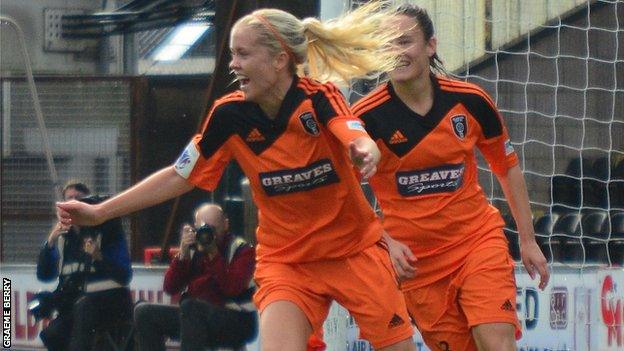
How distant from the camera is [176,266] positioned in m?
8.84

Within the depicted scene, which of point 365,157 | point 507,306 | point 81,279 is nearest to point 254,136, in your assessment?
point 365,157

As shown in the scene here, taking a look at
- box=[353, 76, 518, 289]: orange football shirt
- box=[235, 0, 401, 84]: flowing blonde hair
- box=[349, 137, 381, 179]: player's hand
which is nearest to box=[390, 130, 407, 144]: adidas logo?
box=[353, 76, 518, 289]: orange football shirt

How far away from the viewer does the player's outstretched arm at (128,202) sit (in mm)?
5312

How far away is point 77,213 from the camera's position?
5.32m

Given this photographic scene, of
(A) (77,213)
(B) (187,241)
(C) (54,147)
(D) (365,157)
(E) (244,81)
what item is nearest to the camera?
(D) (365,157)

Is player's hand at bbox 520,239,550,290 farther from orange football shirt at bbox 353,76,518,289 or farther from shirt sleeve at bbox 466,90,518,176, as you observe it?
shirt sleeve at bbox 466,90,518,176

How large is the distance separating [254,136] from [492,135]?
3.76 feet

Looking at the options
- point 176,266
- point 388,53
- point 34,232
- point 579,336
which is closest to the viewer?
point 388,53

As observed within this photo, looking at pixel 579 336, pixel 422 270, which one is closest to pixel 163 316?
pixel 579 336

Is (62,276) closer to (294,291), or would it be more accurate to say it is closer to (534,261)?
(534,261)

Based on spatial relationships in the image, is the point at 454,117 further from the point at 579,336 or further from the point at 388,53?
the point at 579,336

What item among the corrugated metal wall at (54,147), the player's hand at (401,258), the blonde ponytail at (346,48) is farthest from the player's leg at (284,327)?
the corrugated metal wall at (54,147)

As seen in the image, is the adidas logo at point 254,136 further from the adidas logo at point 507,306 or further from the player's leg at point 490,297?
the adidas logo at point 507,306

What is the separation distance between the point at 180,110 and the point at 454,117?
756 centimetres
